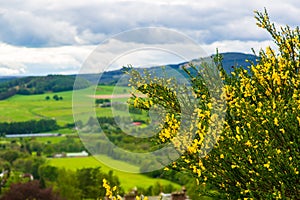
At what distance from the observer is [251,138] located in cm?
641

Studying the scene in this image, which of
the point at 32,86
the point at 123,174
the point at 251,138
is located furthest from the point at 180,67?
the point at 32,86

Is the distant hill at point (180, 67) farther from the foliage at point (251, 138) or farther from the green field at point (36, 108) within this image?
the green field at point (36, 108)

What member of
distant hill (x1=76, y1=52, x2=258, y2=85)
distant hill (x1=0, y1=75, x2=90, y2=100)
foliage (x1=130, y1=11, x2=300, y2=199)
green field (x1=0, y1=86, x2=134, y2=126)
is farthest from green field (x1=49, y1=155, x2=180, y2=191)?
distant hill (x1=0, y1=75, x2=90, y2=100)

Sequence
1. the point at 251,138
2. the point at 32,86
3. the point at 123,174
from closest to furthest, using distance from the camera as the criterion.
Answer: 1. the point at 251,138
2. the point at 123,174
3. the point at 32,86

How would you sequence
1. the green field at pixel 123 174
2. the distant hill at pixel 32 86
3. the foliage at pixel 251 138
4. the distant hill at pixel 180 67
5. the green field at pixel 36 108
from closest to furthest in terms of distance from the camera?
the foliage at pixel 251 138
the distant hill at pixel 180 67
the green field at pixel 123 174
the distant hill at pixel 32 86
the green field at pixel 36 108

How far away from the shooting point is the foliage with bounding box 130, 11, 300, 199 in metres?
6.29

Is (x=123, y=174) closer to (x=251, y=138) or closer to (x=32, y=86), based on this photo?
(x=32, y=86)

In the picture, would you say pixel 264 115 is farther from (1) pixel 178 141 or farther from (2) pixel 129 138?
(2) pixel 129 138

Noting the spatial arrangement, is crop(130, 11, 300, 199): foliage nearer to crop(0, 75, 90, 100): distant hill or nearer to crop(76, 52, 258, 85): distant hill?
crop(76, 52, 258, 85): distant hill

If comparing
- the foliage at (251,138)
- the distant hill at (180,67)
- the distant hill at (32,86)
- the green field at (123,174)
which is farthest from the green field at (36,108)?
the foliage at (251,138)

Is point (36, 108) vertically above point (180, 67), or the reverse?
point (180, 67)

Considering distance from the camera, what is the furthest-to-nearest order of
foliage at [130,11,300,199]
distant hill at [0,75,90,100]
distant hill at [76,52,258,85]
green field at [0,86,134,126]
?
green field at [0,86,134,126], distant hill at [0,75,90,100], distant hill at [76,52,258,85], foliage at [130,11,300,199]

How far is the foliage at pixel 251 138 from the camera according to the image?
6.29 metres

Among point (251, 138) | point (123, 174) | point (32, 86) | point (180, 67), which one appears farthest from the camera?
point (32, 86)
